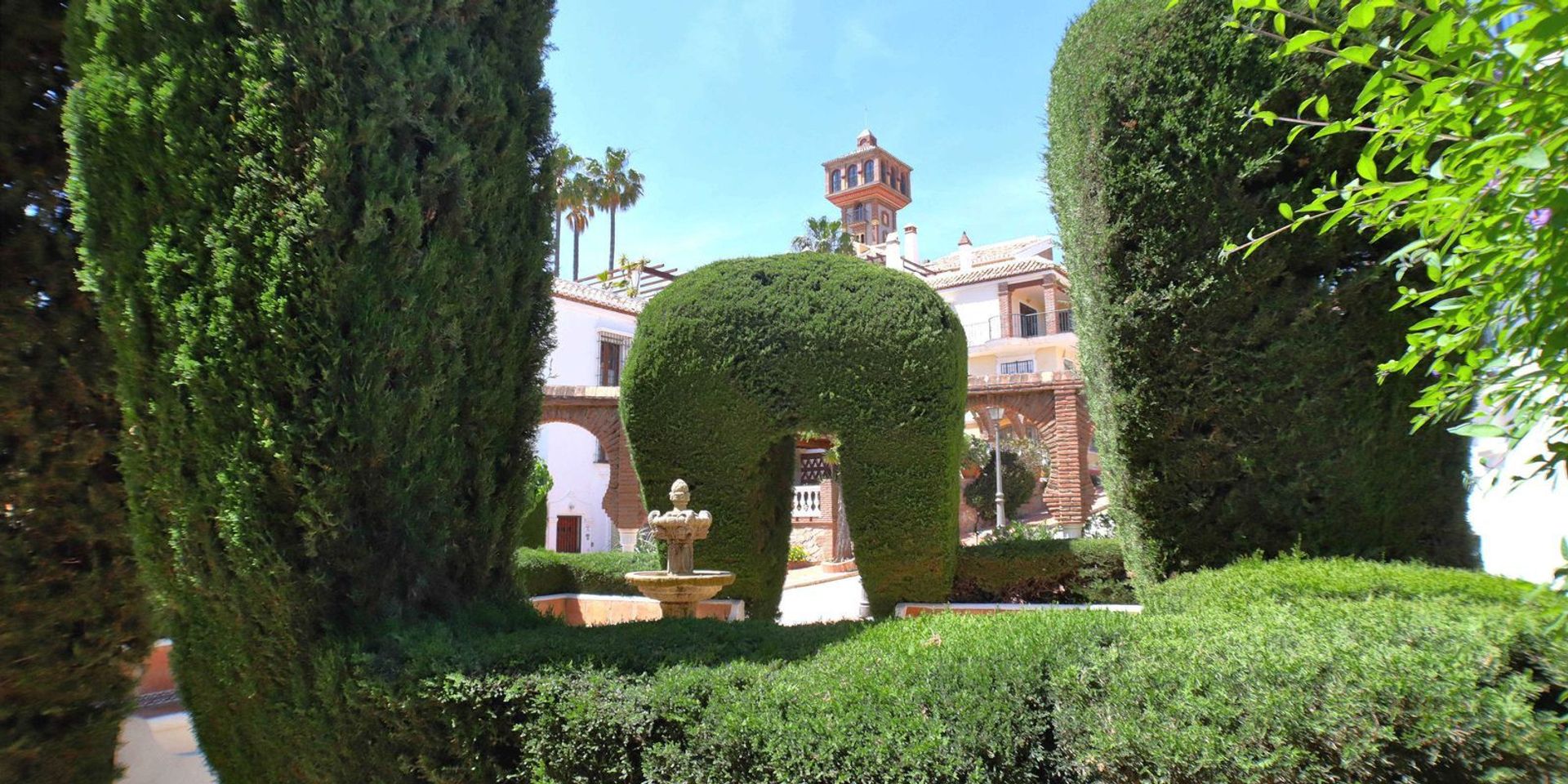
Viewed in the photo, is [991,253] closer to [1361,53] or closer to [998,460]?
[998,460]

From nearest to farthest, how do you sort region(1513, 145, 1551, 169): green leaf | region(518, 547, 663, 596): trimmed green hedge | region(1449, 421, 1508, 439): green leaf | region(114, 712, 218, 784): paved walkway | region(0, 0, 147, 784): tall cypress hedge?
region(1513, 145, 1551, 169): green leaf
region(1449, 421, 1508, 439): green leaf
region(0, 0, 147, 784): tall cypress hedge
region(114, 712, 218, 784): paved walkway
region(518, 547, 663, 596): trimmed green hedge

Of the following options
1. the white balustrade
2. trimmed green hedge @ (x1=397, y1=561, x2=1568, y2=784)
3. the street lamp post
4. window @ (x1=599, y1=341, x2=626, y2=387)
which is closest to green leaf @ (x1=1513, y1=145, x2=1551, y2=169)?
trimmed green hedge @ (x1=397, y1=561, x2=1568, y2=784)

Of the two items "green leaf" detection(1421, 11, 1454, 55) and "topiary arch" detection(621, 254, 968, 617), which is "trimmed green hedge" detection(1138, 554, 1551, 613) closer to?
"green leaf" detection(1421, 11, 1454, 55)

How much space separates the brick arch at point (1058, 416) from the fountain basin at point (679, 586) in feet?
31.4

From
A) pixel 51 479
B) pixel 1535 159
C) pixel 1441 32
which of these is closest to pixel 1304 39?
pixel 1441 32

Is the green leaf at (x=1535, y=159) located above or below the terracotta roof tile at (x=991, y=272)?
below

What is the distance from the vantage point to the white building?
77.1 ft

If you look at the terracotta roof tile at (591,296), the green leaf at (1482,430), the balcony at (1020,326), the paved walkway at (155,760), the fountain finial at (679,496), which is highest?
the balcony at (1020,326)

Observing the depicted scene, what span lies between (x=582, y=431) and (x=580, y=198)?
12602 mm

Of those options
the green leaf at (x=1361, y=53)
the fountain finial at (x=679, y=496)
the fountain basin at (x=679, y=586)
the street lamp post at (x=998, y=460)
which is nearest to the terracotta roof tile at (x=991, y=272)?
the street lamp post at (x=998, y=460)

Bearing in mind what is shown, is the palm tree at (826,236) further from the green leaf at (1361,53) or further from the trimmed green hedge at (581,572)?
the green leaf at (1361,53)

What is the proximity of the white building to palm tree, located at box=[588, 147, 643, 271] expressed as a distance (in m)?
9.51

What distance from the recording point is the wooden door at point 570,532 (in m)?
24.7

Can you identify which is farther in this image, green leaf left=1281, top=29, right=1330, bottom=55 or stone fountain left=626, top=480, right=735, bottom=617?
stone fountain left=626, top=480, right=735, bottom=617
